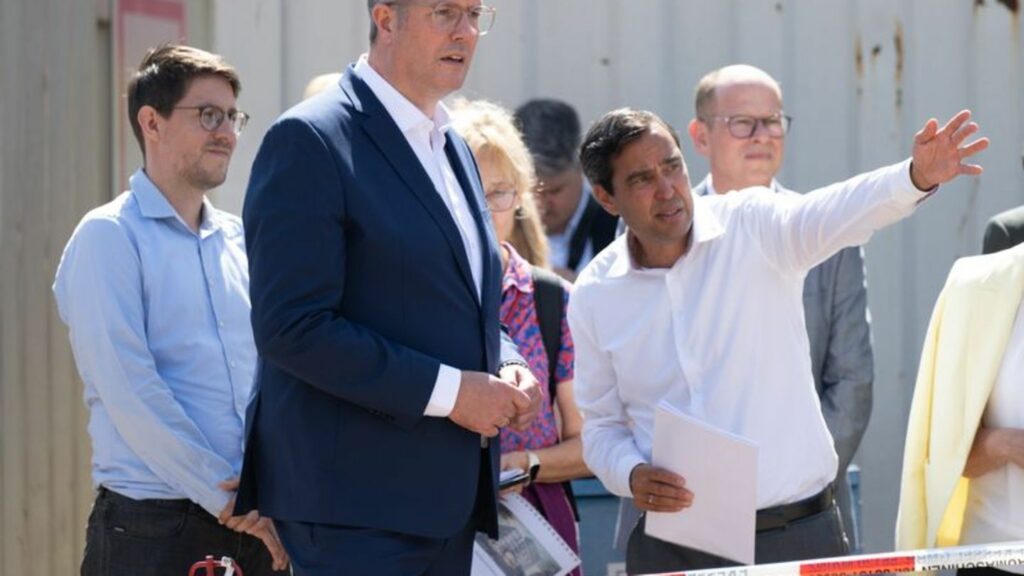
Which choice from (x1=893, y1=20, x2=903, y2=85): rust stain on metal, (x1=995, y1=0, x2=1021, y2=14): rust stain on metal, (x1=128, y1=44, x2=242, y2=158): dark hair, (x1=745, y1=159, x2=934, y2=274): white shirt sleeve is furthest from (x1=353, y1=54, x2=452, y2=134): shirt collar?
(x1=995, y1=0, x2=1021, y2=14): rust stain on metal

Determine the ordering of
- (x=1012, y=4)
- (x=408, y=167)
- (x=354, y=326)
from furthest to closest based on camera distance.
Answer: (x=1012, y=4) < (x=408, y=167) < (x=354, y=326)

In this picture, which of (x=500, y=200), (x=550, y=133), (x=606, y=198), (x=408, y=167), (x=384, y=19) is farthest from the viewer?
(x=550, y=133)

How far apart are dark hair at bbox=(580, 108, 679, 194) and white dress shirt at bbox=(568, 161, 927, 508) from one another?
22cm

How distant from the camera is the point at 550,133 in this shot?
5.92 meters

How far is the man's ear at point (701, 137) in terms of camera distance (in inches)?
211

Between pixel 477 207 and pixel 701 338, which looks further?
pixel 701 338

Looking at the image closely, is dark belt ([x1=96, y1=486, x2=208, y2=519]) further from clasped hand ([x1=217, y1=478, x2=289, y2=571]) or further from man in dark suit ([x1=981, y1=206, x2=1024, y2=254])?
man in dark suit ([x1=981, y1=206, x2=1024, y2=254])

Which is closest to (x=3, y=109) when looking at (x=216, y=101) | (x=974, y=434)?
(x=216, y=101)

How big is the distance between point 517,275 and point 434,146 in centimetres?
110

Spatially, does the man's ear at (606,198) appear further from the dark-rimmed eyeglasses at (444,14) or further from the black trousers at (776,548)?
the dark-rimmed eyeglasses at (444,14)

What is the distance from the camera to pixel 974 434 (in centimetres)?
390

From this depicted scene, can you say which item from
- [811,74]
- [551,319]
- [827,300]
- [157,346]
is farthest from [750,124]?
[157,346]

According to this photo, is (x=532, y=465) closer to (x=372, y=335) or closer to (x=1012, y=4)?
(x=372, y=335)

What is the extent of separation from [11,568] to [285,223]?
2.81 m
